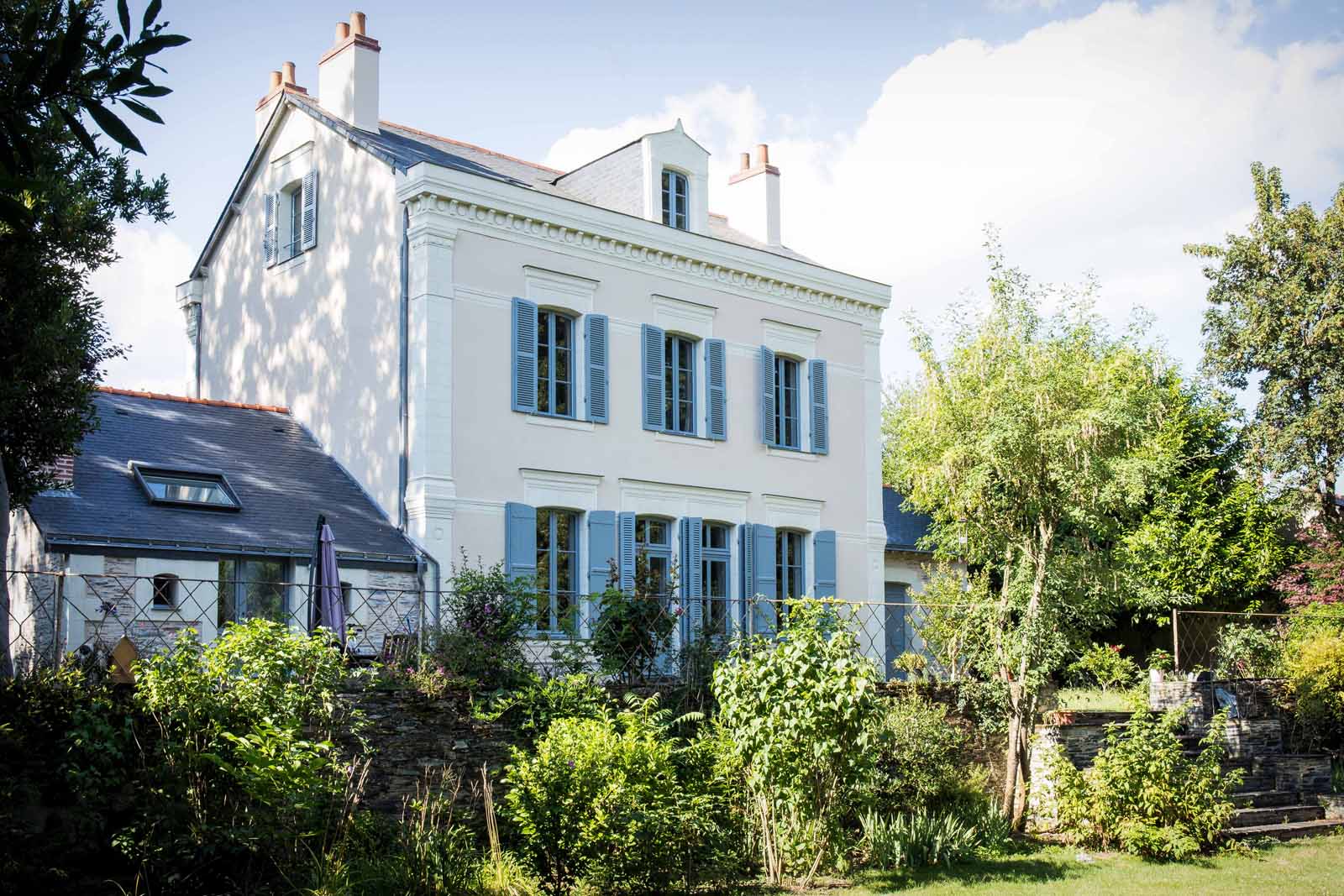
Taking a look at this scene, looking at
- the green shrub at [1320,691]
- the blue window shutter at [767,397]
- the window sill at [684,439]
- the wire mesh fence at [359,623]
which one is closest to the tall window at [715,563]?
the window sill at [684,439]

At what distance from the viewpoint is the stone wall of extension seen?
1355 cm

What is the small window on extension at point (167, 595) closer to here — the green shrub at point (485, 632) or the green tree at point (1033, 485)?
the green shrub at point (485, 632)

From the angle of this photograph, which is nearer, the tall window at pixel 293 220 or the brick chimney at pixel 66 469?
the brick chimney at pixel 66 469

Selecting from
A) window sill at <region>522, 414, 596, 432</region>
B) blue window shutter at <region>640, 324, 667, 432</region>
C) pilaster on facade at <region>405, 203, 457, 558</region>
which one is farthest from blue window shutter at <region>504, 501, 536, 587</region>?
blue window shutter at <region>640, 324, 667, 432</region>

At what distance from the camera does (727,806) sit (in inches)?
421

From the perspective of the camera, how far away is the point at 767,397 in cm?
1919

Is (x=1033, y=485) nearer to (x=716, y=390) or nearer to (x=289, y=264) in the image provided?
(x=716, y=390)

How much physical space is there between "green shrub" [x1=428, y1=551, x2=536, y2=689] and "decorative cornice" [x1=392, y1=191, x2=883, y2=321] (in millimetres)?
5142

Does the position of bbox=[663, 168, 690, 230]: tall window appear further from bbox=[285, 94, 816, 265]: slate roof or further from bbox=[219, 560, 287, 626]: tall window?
bbox=[219, 560, 287, 626]: tall window

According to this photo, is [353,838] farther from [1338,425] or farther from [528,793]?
[1338,425]

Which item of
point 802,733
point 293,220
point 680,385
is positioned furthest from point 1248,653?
point 293,220

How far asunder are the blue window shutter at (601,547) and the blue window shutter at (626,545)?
0.46 ft

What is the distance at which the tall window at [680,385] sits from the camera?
59.5 feet

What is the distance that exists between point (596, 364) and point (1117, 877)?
9.42 meters
